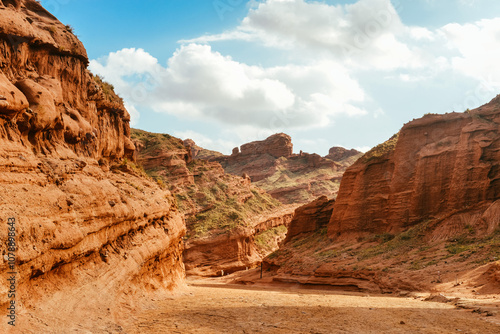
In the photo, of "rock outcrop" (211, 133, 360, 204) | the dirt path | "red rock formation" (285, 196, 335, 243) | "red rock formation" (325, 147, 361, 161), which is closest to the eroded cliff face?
the dirt path

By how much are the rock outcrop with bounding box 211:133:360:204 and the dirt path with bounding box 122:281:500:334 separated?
74.3 meters

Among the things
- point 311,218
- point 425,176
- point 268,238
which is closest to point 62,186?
point 425,176

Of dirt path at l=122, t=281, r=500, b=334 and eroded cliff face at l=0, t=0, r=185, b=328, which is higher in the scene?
eroded cliff face at l=0, t=0, r=185, b=328

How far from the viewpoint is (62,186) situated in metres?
10.1

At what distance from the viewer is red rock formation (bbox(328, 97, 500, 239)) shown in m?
31.1

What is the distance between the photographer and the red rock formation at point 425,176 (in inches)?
1224

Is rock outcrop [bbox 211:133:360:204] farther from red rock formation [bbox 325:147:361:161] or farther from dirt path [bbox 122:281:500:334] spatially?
dirt path [bbox 122:281:500:334]

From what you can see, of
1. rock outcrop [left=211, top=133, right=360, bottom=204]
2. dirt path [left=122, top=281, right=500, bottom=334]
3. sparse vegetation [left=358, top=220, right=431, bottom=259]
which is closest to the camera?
dirt path [left=122, top=281, right=500, bottom=334]

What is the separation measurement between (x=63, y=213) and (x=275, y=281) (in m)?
28.5

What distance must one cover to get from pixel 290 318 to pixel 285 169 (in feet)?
334

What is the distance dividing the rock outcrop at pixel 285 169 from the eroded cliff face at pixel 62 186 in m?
73.8

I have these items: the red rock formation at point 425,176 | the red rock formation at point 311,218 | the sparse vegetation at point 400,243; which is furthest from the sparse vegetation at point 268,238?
the sparse vegetation at point 400,243

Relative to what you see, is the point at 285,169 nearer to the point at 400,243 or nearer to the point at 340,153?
the point at 340,153

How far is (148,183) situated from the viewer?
18125 mm
